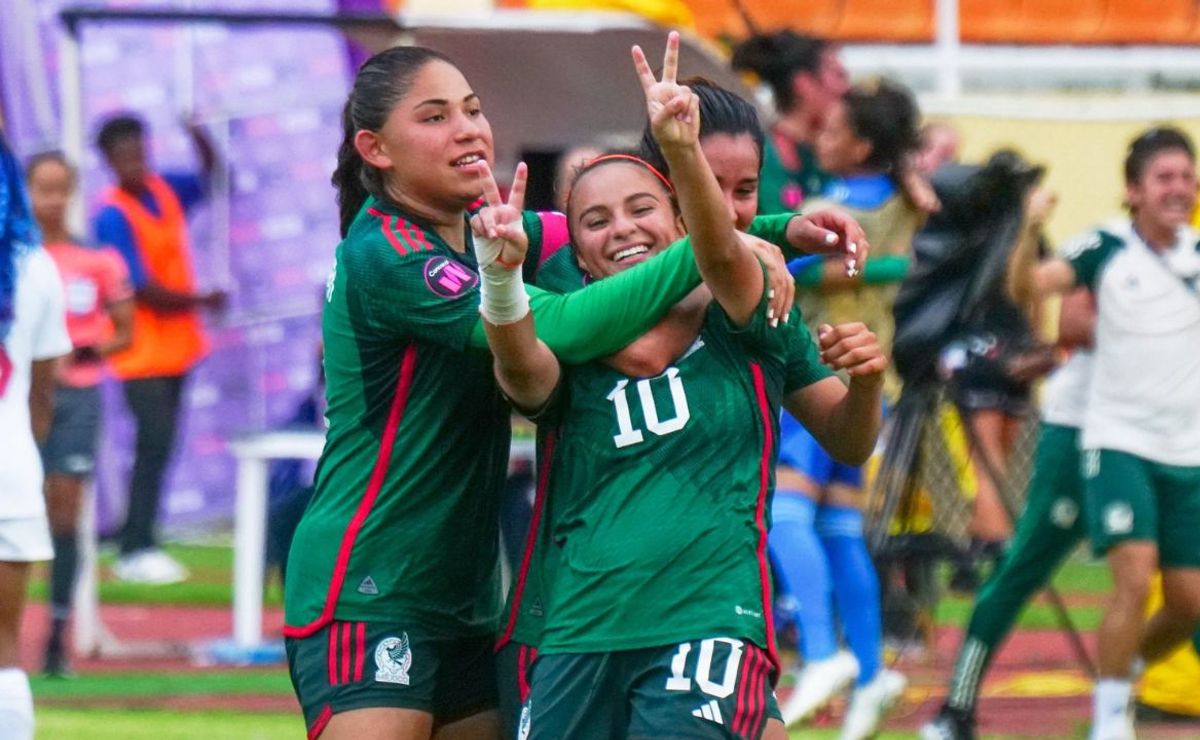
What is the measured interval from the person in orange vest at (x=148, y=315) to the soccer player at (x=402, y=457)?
8.26m

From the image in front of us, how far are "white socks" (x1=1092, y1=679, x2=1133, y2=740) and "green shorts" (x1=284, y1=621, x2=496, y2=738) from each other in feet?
12.2

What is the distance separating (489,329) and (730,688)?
77cm

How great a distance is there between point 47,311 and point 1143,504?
369cm

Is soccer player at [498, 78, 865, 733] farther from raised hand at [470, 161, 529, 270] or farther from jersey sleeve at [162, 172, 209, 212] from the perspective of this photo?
jersey sleeve at [162, 172, 209, 212]

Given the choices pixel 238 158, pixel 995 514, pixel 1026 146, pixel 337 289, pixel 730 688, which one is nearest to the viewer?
pixel 730 688

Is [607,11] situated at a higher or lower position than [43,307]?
higher

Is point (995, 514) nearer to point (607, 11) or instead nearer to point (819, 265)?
point (607, 11)

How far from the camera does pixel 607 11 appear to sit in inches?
465

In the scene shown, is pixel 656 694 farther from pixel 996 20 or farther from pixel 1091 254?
pixel 996 20

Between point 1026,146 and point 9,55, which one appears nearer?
point 9,55

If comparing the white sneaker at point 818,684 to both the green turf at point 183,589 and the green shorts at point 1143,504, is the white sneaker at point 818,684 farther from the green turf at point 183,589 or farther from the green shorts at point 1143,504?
the green turf at point 183,589

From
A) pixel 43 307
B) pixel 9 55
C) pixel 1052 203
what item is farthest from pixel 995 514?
pixel 43 307

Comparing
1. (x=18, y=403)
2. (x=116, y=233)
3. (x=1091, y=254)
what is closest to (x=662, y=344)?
(x=18, y=403)

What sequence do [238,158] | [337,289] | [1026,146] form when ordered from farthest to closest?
[1026,146]
[238,158]
[337,289]
